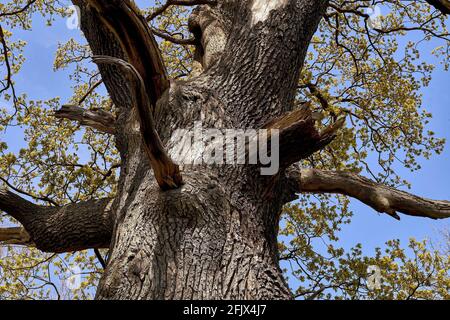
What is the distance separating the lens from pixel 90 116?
4.57 meters

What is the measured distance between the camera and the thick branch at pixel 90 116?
4.42 meters

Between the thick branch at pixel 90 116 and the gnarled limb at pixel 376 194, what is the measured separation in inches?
73.6

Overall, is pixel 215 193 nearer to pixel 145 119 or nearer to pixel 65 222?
pixel 145 119

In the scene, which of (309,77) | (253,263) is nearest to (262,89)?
(253,263)

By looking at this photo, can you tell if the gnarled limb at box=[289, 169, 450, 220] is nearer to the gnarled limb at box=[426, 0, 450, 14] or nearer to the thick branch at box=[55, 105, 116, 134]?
the thick branch at box=[55, 105, 116, 134]

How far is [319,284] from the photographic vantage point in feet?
20.7

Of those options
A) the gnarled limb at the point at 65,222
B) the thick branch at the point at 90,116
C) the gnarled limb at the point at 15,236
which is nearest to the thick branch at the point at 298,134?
the gnarled limb at the point at 65,222

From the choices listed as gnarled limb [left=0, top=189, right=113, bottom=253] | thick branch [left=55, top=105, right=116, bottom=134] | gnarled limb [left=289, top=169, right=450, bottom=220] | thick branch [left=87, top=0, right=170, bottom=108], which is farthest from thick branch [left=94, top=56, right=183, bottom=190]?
thick branch [left=55, top=105, right=116, bottom=134]

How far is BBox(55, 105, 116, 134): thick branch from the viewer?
14.5ft

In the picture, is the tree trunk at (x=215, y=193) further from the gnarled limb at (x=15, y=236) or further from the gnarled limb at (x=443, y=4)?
the gnarled limb at (x=443, y=4)

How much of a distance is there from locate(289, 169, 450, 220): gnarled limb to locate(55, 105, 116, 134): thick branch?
1.87 m

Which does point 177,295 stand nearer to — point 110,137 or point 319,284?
point 319,284

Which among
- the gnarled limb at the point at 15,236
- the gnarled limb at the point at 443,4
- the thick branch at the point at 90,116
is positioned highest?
the gnarled limb at the point at 443,4

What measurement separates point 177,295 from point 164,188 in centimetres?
76
